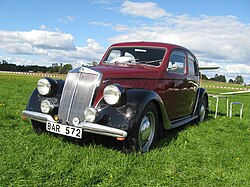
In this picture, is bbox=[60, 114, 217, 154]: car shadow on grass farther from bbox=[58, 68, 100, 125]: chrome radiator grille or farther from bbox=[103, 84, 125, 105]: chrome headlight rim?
bbox=[103, 84, 125, 105]: chrome headlight rim

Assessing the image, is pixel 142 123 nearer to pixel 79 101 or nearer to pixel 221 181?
pixel 79 101

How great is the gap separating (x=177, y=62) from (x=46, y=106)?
285 cm

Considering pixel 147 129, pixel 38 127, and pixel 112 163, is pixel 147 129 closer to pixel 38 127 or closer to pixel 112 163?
pixel 112 163

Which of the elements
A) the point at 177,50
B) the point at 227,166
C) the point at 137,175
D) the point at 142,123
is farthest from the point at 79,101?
the point at 177,50

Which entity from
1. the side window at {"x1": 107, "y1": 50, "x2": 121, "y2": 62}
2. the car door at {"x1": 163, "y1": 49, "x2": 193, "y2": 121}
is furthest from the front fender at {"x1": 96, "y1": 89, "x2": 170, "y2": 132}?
the side window at {"x1": 107, "y1": 50, "x2": 121, "y2": 62}

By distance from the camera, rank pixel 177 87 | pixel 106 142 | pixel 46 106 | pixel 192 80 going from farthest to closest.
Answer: pixel 192 80 < pixel 177 87 < pixel 106 142 < pixel 46 106

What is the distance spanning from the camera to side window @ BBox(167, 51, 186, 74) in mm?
5238

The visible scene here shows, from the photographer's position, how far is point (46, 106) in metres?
4.03

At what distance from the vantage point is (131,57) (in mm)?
5375

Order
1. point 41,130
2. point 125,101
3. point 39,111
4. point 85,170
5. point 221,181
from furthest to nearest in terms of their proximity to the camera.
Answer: point 41,130, point 39,111, point 125,101, point 221,181, point 85,170

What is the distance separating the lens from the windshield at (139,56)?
5172mm

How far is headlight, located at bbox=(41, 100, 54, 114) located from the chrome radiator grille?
147mm

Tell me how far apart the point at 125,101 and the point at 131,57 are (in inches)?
72.5

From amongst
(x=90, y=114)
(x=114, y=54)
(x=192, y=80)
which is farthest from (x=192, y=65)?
(x=90, y=114)
